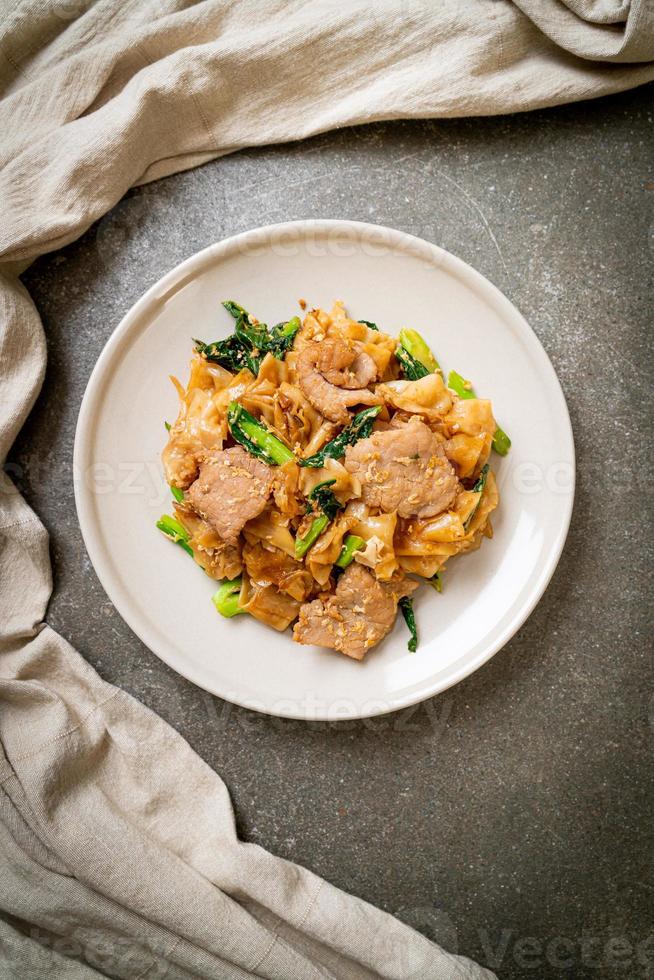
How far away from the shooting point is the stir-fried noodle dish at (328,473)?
8.62ft

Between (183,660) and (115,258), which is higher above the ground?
(115,258)

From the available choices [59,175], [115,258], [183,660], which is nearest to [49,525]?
[183,660]

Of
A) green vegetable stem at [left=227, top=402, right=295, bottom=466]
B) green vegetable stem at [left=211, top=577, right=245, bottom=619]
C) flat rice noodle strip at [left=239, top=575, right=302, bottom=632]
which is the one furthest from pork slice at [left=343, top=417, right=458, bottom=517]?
green vegetable stem at [left=211, top=577, right=245, bottom=619]

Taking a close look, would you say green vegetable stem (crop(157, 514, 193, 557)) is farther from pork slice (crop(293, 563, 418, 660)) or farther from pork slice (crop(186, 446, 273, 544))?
pork slice (crop(293, 563, 418, 660))

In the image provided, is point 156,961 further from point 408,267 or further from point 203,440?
point 408,267

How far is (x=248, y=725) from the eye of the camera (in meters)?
3.11

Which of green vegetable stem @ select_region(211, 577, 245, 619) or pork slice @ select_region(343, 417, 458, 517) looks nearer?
pork slice @ select_region(343, 417, 458, 517)

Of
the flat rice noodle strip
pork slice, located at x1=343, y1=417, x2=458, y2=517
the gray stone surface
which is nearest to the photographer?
pork slice, located at x1=343, y1=417, x2=458, y2=517

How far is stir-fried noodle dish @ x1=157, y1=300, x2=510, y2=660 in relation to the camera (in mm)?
2627

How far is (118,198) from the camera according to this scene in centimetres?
306

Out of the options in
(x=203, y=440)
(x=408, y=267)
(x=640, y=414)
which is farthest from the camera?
(x=640, y=414)

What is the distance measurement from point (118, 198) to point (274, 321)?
91cm

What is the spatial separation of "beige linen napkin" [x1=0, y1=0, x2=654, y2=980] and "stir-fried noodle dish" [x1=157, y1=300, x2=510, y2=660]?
0.85 meters

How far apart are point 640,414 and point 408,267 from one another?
1249 mm
